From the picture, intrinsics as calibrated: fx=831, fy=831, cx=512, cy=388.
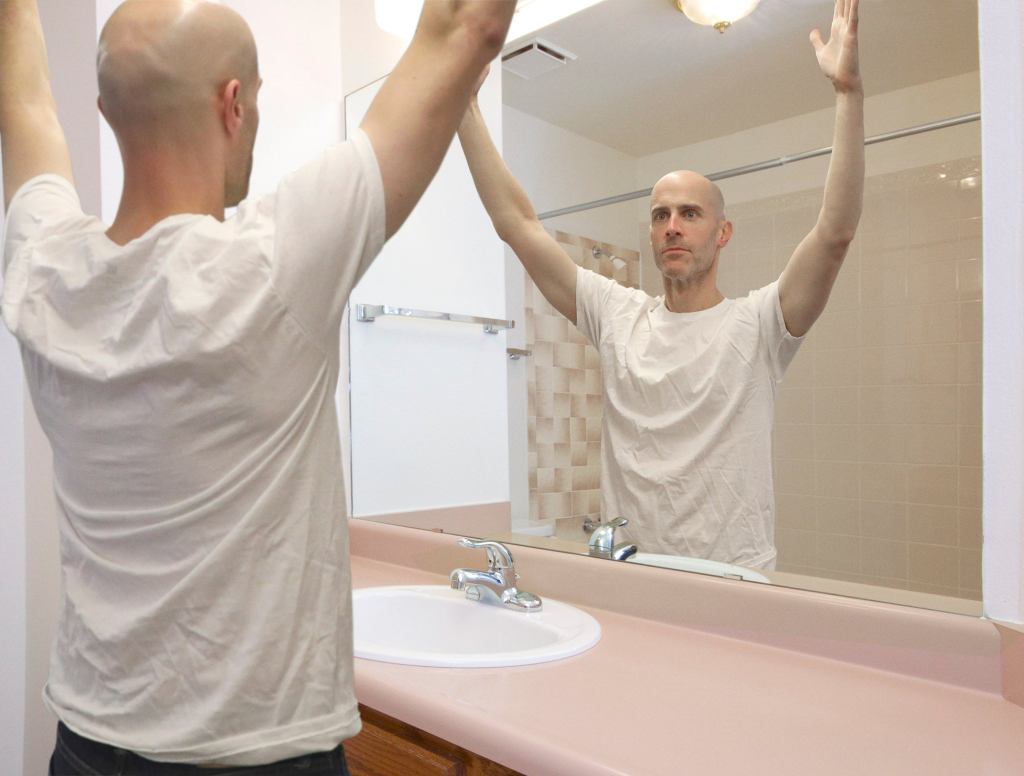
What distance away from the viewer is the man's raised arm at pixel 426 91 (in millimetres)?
625

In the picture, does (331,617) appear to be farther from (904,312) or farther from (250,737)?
(904,312)

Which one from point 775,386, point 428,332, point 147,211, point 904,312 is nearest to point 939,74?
point 904,312

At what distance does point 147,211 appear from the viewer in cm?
68

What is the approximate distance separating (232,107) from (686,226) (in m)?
0.93

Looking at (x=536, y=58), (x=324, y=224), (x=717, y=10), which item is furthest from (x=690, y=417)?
(x=324, y=224)

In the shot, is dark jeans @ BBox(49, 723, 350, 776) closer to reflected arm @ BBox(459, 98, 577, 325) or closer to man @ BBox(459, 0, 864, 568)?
man @ BBox(459, 0, 864, 568)

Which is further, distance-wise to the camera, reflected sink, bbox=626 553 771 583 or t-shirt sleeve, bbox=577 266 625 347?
t-shirt sleeve, bbox=577 266 625 347

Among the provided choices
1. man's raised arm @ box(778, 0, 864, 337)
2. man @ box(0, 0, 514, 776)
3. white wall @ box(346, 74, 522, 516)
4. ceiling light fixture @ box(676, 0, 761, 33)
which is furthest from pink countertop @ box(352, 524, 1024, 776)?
ceiling light fixture @ box(676, 0, 761, 33)

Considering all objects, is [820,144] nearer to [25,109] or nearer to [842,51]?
[842,51]

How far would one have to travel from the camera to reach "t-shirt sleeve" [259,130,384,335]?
23.6 inches

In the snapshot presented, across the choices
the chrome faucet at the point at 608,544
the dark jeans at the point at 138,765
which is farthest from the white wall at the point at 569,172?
the dark jeans at the point at 138,765

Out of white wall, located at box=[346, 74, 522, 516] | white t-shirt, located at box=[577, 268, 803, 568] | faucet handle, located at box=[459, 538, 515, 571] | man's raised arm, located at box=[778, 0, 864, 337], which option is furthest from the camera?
white wall, located at box=[346, 74, 522, 516]

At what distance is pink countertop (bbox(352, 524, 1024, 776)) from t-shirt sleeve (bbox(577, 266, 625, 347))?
60cm

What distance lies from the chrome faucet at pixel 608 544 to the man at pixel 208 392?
32.9 inches
